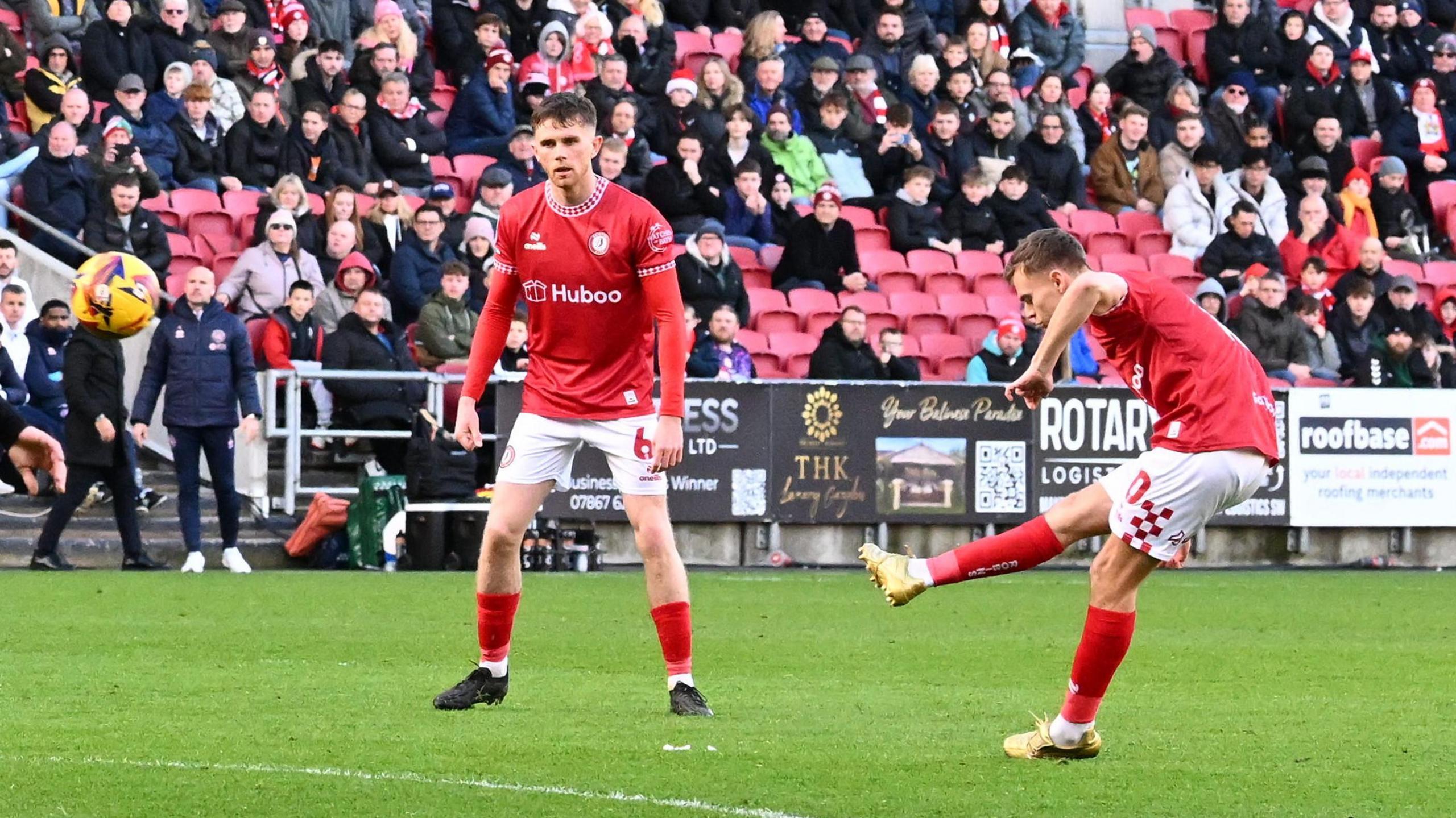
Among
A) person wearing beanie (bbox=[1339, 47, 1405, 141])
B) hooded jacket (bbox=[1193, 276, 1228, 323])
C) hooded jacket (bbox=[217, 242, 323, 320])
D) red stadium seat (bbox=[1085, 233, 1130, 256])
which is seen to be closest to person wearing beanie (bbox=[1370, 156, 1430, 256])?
person wearing beanie (bbox=[1339, 47, 1405, 141])

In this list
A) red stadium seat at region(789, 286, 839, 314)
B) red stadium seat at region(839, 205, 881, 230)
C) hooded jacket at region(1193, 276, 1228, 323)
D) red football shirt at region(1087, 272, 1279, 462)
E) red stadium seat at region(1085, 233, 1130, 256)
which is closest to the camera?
red football shirt at region(1087, 272, 1279, 462)

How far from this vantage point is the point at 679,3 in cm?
2447

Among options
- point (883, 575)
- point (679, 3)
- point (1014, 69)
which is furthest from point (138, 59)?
point (883, 575)

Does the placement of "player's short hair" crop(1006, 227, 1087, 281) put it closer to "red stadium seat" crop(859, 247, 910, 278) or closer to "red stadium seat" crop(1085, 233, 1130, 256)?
"red stadium seat" crop(859, 247, 910, 278)

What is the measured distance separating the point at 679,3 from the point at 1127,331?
1796cm

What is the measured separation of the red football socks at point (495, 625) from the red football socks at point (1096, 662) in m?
2.21

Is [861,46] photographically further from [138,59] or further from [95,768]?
[95,768]

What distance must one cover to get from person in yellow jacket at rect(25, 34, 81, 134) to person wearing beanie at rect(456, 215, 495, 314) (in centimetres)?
367

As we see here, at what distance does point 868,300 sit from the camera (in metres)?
21.5

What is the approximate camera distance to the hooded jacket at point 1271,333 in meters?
21.3

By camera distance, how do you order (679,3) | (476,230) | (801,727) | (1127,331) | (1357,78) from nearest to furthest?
(1127,331)
(801,727)
(476,230)
(679,3)
(1357,78)

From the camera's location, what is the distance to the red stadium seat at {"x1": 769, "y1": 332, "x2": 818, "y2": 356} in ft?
67.9

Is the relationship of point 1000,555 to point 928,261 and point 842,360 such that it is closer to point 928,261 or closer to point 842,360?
point 842,360

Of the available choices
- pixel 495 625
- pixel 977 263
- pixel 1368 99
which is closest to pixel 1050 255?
pixel 495 625
